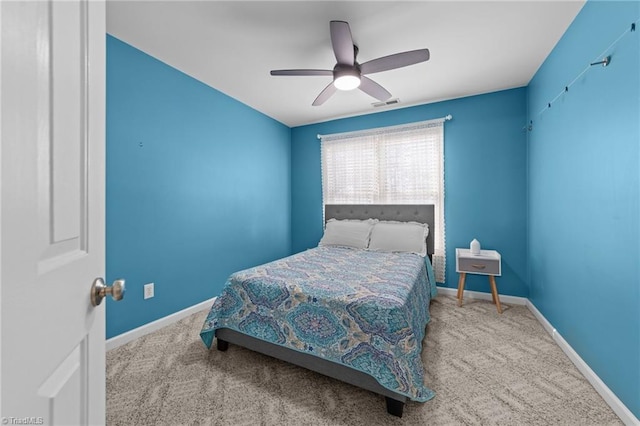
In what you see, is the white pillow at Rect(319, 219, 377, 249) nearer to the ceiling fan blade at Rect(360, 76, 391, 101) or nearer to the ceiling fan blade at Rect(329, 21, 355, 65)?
the ceiling fan blade at Rect(360, 76, 391, 101)

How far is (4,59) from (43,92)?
102 mm

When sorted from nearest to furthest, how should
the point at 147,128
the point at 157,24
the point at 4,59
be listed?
1. the point at 4,59
2. the point at 157,24
3. the point at 147,128

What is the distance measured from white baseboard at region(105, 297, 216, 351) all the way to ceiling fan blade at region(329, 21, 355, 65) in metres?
2.82

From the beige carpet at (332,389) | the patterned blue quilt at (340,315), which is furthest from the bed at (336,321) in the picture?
the beige carpet at (332,389)

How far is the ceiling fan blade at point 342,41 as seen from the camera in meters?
1.67

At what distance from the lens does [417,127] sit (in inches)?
142

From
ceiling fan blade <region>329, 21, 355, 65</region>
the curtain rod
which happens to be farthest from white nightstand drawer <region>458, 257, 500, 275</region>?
ceiling fan blade <region>329, 21, 355, 65</region>

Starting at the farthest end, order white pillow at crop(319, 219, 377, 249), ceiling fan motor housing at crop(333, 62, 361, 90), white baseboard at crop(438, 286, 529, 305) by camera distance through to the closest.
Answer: white pillow at crop(319, 219, 377, 249), white baseboard at crop(438, 286, 529, 305), ceiling fan motor housing at crop(333, 62, 361, 90)

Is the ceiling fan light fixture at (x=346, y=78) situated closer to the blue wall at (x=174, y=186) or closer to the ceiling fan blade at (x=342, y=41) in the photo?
the ceiling fan blade at (x=342, y=41)

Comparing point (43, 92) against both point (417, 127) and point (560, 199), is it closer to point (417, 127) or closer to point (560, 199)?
point (560, 199)

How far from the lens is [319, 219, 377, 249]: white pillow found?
3424 mm

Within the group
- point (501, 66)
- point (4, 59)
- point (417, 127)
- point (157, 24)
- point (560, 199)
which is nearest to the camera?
point (4, 59)

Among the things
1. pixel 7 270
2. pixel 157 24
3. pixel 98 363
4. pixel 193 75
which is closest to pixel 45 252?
pixel 7 270

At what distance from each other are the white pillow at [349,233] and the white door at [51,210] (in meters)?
2.93
